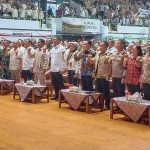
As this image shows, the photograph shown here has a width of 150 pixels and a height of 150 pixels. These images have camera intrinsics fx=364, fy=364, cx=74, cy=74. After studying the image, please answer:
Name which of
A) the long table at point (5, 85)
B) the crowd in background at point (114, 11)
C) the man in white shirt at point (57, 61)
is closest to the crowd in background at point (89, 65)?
the man in white shirt at point (57, 61)

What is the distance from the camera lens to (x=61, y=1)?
67.1ft

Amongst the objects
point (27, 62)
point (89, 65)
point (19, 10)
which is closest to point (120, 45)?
point (89, 65)

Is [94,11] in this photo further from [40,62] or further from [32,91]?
[32,91]

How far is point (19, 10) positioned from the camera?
52.1ft

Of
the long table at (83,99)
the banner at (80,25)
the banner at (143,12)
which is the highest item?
the banner at (143,12)

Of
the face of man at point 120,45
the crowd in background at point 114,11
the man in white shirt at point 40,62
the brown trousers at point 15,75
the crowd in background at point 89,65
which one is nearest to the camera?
the crowd in background at point 89,65

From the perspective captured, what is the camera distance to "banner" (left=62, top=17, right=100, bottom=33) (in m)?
17.1

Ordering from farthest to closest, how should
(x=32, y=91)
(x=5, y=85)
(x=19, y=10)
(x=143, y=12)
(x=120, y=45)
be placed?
(x=143, y=12)
(x=19, y=10)
(x=5, y=85)
(x=32, y=91)
(x=120, y=45)

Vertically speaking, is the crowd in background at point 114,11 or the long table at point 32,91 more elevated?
the crowd in background at point 114,11

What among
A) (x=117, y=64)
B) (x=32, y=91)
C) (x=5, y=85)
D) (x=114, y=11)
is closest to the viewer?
(x=117, y=64)

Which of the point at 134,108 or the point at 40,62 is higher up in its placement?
the point at 40,62

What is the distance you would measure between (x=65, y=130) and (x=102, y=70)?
171 cm

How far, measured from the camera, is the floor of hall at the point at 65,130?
4516mm

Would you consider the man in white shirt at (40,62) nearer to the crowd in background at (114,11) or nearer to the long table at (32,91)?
the long table at (32,91)
